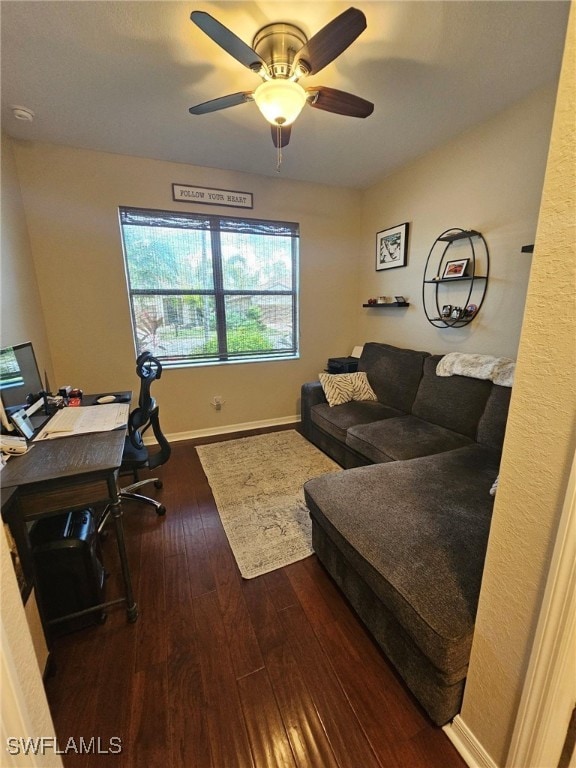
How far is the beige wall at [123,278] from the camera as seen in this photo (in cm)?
266

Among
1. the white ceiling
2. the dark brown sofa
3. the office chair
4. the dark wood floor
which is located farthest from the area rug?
the white ceiling

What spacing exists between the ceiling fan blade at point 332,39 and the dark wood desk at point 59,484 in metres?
1.91

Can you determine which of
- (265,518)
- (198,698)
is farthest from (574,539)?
(265,518)

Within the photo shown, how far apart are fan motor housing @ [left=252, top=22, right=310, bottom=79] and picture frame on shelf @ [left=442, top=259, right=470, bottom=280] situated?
1.78 m

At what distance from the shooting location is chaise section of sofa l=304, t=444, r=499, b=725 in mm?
1004

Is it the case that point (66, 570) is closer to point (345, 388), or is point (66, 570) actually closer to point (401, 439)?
point (401, 439)

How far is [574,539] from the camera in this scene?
655mm

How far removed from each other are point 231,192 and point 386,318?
211 centimetres

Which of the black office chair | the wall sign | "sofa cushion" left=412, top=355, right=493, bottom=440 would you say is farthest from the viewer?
the wall sign

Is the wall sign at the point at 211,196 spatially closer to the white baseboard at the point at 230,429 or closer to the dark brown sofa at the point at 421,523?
the white baseboard at the point at 230,429

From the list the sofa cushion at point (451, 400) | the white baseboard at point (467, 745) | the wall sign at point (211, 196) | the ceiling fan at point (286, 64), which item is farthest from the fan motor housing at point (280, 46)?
the white baseboard at point (467, 745)

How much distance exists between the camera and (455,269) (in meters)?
2.61

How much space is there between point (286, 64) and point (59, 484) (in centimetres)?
222

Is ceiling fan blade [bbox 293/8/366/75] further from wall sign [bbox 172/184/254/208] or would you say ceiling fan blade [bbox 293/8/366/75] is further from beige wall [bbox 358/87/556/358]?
wall sign [bbox 172/184/254/208]
